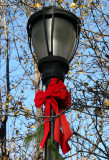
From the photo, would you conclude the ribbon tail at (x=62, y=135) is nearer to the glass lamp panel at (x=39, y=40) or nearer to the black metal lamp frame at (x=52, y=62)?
the black metal lamp frame at (x=52, y=62)

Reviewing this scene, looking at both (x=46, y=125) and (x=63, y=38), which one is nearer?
(x=46, y=125)

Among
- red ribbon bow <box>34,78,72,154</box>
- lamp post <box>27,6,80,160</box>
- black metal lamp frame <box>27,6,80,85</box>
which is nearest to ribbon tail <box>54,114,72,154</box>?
red ribbon bow <box>34,78,72,154</box>

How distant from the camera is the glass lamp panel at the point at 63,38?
2664mm

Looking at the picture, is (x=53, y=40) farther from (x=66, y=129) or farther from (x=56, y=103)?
(x=66, y=129)

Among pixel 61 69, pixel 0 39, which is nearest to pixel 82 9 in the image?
pixel 61 69

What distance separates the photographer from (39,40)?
275 cm

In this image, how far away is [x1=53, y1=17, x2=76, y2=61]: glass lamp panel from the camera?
266cm

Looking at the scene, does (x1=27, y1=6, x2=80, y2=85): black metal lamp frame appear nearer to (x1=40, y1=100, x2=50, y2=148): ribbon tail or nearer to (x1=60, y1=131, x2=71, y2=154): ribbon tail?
(x1=40, y1=100, x2=50, y2=148): ribbon tail

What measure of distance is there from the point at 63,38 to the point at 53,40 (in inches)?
4.4

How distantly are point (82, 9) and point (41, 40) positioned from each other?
3.20 meters

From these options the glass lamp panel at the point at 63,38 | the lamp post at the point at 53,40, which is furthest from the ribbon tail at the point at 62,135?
the glass lamp panel at the point at 63,38

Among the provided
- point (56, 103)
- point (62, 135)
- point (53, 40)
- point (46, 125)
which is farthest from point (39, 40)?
point (62, 135)

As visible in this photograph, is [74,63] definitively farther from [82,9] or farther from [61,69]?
[61,69]

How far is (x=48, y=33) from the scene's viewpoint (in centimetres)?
267
